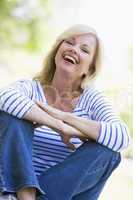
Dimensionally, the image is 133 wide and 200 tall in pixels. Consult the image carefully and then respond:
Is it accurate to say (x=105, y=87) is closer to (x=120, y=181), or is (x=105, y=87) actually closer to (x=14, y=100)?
(x=120, y=181)

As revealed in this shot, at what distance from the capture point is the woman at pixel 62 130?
135 centimetres

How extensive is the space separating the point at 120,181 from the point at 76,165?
1.44m

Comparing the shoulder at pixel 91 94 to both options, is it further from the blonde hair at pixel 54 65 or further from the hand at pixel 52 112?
the hand at pixel 52 112

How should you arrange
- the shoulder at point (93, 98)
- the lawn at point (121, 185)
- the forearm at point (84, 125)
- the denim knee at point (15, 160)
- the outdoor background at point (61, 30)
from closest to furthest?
the denim knee at point (15, 160), the forearm at point (84, 125), the shoulder at point (93, 98), the lawn at point (121, 185), the outdoor background at point (61, 30)

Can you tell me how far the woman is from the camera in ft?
4.43

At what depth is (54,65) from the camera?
5.66 ft

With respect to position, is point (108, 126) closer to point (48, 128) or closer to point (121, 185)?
point (48, 128)

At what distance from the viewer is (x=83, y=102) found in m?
1.65

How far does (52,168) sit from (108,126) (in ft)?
0.70

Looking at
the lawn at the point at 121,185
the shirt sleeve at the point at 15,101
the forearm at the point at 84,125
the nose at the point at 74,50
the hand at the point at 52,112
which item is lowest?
the lawn at the point at 121,185

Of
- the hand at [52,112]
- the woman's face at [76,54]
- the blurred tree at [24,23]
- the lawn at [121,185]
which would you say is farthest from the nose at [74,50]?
the blurred tree at [24,23]

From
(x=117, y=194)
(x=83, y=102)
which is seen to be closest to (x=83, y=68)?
(x=83, y=102)

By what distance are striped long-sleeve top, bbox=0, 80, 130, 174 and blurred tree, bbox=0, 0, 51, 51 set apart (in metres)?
1.51

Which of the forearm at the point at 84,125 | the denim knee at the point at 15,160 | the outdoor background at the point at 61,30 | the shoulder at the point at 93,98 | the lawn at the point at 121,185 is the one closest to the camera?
the denim knee at the point at 15,160
